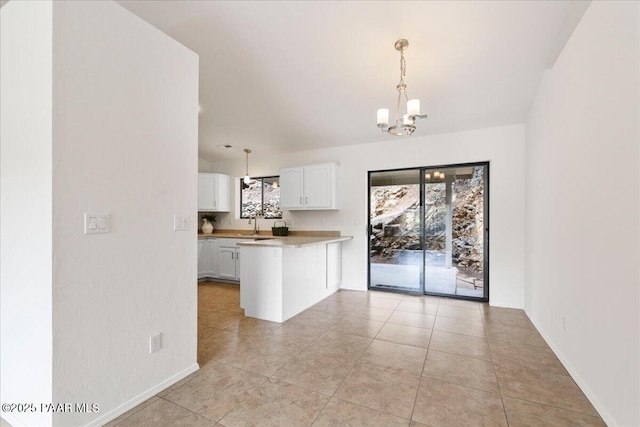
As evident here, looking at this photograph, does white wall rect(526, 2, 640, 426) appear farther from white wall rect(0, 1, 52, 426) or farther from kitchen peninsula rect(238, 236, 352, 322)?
white wall rect(0, 1, 52, 426)

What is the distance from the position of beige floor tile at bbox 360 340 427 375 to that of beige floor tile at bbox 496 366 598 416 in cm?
58

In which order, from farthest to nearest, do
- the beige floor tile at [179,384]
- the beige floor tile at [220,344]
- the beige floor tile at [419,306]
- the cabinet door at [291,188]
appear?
the cabinet door at [291,188]
the beige floor tile at [419,306]
the beige floor tile at [220,344]
the beige floor tile at [179,384]

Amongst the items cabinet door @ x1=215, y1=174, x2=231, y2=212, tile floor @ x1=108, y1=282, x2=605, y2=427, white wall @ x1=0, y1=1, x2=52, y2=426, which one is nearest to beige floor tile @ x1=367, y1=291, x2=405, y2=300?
tile floor @ x1=108, y1=282, x2=605, y2=427

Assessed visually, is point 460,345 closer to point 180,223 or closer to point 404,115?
point 404,115

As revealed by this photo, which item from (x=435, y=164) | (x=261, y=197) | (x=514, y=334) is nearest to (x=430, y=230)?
(x=435, y=164)

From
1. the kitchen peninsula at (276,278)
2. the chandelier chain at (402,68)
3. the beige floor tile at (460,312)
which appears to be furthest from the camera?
the beige floor tile at (460,312)

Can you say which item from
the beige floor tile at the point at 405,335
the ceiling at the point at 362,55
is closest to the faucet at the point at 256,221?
the ceiling at the point at 362,55

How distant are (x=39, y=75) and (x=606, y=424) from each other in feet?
12.2

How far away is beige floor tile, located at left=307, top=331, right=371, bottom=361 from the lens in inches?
97.4

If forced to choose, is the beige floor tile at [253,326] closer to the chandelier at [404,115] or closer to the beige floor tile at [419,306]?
the beige floor tile at [419,306]

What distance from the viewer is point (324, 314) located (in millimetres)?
3527

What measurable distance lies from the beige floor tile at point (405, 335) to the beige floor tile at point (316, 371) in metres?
0.65

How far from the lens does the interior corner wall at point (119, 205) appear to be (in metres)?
1.46

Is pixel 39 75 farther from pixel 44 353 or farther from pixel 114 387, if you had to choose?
pixel 114 387
